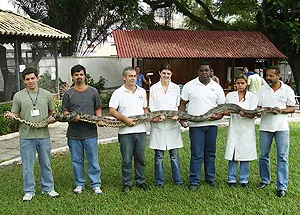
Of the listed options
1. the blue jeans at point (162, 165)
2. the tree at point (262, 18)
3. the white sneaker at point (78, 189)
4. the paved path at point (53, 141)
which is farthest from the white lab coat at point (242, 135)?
the tree at point (262, 18)

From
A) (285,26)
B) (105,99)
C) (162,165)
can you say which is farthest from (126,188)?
(285,26)

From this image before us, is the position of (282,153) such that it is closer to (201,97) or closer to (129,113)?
(201,97)

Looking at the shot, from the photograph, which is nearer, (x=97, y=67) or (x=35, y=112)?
(x=35, y=112)

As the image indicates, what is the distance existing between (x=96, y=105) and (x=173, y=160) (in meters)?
1.49

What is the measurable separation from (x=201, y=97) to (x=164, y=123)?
70 cm

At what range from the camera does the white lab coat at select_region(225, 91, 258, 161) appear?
224 inches

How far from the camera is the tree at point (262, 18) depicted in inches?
715

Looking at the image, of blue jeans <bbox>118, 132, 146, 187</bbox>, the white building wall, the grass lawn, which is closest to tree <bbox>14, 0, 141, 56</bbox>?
the white building wall

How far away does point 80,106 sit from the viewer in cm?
544

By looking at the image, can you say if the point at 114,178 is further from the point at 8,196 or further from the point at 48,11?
the point at 48,11

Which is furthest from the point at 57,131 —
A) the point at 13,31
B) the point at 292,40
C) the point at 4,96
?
the point at 292,40

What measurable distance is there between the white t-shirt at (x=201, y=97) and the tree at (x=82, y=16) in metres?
15.8

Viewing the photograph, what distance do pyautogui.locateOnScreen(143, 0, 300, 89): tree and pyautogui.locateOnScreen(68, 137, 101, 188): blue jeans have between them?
557 inches

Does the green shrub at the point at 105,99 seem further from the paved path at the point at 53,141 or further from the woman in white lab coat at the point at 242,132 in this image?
the woman in white lab coat at the point at 242,132
